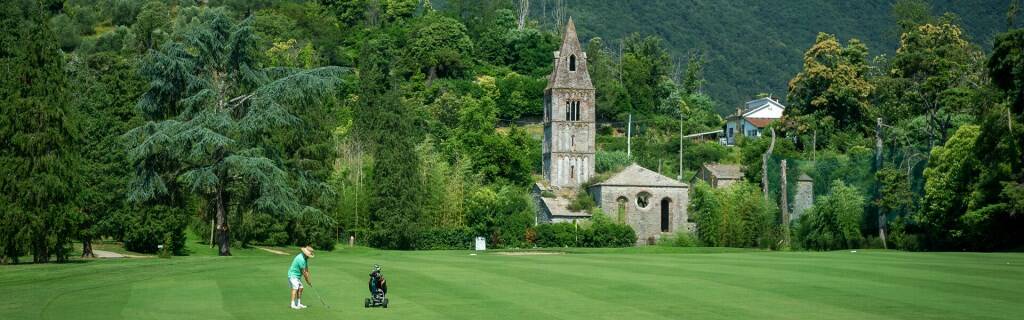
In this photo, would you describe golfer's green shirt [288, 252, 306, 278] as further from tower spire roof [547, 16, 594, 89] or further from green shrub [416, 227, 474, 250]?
tower spire roof [547, 16, 594, 89]

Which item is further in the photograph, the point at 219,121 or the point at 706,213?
the point at 706,213

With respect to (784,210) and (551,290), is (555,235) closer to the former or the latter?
(784,210)

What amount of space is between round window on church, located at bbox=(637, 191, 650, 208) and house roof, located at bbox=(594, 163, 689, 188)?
2.41ft

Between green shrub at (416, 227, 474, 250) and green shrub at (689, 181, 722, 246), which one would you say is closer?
green shrub at (416, 227, 474, 250)

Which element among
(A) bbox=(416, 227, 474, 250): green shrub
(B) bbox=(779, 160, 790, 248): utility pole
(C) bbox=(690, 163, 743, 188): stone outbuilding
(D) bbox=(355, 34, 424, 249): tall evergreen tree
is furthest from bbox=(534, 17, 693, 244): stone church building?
(D) bbox=(355, 34, 424, 249): tall evergreen tree

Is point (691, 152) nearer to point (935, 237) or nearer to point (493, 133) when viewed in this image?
point (493, 133)

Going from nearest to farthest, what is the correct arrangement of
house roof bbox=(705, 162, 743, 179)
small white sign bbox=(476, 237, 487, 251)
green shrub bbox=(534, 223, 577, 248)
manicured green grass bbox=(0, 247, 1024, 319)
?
manicured green grass bbox=(0, 247, 1024, 319), small white sign bbox=(476, 237, 487, 251), green shrub bbox=(534, 223, 577, 248), house roof bbox=(705, 162, 743, 179)

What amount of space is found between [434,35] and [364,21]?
22.6 metres

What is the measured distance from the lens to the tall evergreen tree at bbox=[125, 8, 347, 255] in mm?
63750

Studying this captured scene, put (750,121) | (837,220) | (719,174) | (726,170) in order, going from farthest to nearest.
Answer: (750,121) → (726,170) → (719,174) → (837,220)

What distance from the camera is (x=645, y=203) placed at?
336 feet

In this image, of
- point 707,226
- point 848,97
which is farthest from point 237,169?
point 848,97

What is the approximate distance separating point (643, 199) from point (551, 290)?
6929 centimetres

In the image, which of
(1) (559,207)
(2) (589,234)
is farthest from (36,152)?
(1) (559,207)
